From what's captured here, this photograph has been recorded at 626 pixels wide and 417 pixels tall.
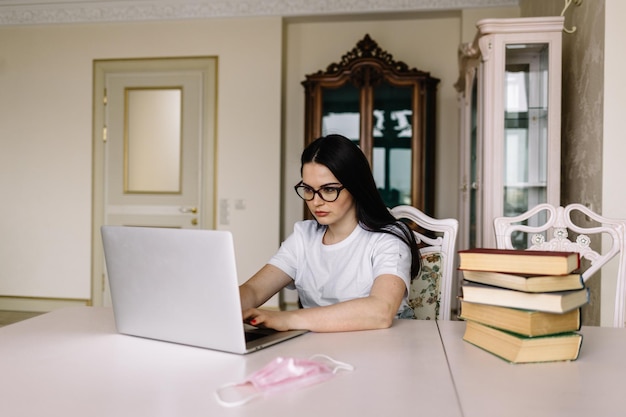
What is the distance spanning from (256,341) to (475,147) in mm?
2272

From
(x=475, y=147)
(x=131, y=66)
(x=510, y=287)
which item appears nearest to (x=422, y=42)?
(x=475, y=147)

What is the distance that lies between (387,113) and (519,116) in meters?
1.38

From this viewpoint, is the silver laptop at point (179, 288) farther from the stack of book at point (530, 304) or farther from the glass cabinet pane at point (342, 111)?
the glass cabinet pane at point (342, 111)

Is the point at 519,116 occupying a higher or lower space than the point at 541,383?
higher

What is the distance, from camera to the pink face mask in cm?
81

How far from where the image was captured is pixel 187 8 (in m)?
4.38

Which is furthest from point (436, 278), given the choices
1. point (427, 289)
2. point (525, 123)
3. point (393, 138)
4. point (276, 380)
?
point (393, 138)

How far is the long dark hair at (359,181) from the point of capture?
1558 millimetres

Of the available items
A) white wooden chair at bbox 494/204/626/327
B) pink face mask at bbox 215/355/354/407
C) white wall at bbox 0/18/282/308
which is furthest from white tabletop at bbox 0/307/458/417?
white wall at bbox 0/18/282/308

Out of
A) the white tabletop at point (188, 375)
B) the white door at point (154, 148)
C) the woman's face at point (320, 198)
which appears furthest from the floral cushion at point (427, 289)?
the white door at point (154, 148)

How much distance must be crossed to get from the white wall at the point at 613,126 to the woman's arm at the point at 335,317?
4.45ft

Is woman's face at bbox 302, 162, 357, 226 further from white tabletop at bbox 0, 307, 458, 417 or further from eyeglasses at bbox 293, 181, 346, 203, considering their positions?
white tabletop at bbox 0, 307, 458, 417

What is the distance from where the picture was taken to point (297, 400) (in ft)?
2.59

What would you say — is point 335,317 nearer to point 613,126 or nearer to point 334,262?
point 334,262
